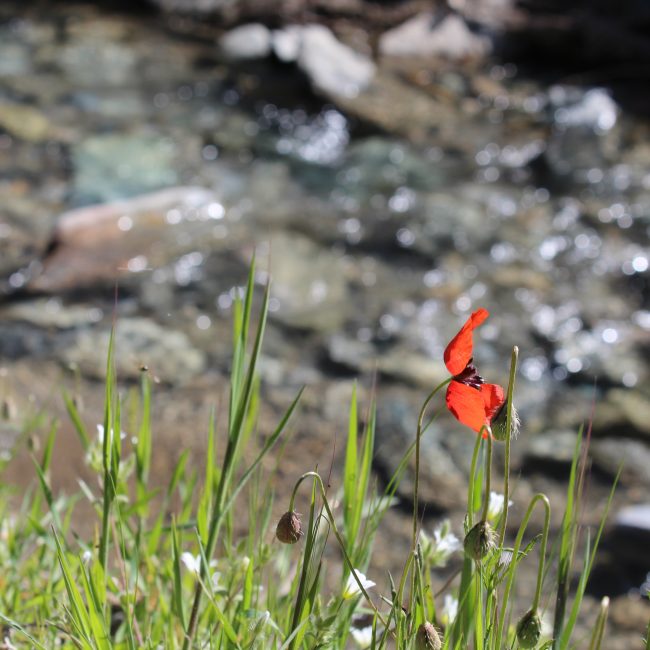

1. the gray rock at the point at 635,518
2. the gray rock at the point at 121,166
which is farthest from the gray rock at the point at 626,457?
the gray rock at the point at 121,166

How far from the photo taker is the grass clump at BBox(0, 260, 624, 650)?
1008 mm

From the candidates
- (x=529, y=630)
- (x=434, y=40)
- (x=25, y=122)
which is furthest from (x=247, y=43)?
(x=529, y=630)

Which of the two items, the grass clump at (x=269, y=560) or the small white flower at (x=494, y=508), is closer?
the grass clump at (x=269, y=560)

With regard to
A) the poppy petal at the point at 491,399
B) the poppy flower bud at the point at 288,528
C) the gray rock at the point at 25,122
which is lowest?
the gray rock at the point at 25,122

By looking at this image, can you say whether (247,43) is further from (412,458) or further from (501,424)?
(501,424)

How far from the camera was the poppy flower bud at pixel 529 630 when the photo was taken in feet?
3.29

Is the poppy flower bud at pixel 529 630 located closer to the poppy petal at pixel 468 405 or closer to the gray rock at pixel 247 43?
the poppy petal at pixel 468 405

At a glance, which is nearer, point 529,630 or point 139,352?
point 529,630

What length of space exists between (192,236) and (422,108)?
197 centimetres

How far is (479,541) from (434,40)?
222 inches

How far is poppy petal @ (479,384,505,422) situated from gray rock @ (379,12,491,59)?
5419 millimetres

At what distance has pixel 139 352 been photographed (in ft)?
10.5

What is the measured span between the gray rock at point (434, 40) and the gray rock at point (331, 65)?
0.34 meters

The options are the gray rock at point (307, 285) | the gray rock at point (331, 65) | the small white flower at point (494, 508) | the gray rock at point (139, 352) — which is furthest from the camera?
the gray rock at point (331, 65)
